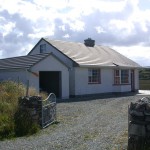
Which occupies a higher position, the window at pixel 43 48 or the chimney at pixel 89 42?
the chimney at pixel 89 42

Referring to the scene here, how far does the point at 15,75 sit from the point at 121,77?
1238cm

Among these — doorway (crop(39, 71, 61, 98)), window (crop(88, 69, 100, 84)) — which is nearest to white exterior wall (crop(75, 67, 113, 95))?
window (crop(88, 69, 100, 84))

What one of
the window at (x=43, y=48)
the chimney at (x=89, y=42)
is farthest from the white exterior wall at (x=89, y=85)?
the chimney at (x=89, y=42)

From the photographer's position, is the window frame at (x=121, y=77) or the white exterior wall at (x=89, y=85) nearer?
the white exterior wall at (x=89, y=85)

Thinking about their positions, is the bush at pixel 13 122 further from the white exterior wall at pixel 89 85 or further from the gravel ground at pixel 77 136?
the white exterior wall at pixel 89 85

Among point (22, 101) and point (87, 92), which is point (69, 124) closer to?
point (22, 101)

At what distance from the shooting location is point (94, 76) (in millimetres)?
31203

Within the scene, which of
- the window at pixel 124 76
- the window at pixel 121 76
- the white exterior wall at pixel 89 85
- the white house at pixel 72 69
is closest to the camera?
the white house at pixel 72 69

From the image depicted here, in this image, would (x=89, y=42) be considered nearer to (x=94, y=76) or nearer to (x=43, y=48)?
(x=43, y=48)

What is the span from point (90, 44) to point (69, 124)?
2375cm

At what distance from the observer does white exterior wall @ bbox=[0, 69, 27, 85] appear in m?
24.3

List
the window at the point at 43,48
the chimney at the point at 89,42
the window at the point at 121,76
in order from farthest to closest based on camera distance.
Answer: the chimney at the point at 89,42, the window at the point at 121,76, the window at the point at 43,48

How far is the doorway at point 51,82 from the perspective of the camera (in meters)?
27.8

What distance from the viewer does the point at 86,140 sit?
10398 millimetres
